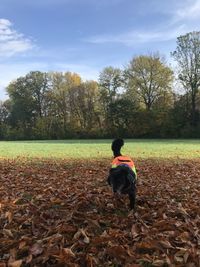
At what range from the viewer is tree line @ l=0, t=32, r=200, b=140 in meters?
59.3

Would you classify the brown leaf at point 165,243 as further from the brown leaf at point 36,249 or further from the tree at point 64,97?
the tree at point 64,97

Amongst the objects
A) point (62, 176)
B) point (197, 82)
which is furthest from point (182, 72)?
point (62, 176)

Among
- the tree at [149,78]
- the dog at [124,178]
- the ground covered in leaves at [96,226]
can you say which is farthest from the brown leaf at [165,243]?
the tree at [149,78]

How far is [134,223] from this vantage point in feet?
18.5

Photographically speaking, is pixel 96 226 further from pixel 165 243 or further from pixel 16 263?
pixel 16 263

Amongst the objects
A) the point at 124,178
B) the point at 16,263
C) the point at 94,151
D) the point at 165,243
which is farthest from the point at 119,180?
the point at 94,151

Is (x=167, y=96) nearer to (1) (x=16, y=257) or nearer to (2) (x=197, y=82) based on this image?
(2) (x=197, y=82)

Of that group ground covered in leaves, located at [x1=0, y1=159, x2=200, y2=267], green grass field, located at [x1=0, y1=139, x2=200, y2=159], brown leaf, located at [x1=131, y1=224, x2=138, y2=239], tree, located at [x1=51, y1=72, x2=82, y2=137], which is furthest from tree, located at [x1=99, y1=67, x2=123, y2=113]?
brown leaf, located at [x1=131, y1=224, x2=138, y2=239]

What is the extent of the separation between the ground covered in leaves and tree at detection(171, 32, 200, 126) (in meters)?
51.3

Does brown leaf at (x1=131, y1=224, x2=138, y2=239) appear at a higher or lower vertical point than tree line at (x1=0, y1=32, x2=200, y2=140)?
lower

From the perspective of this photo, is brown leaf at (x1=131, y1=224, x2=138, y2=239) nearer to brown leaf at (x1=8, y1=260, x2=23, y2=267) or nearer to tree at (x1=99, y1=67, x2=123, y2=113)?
brown leaf at (x1=8, y1=260, x2=23, y2=267)

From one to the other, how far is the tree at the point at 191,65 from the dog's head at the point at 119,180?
53573 mm

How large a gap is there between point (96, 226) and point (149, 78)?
5930 cm

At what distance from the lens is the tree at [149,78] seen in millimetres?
62156
